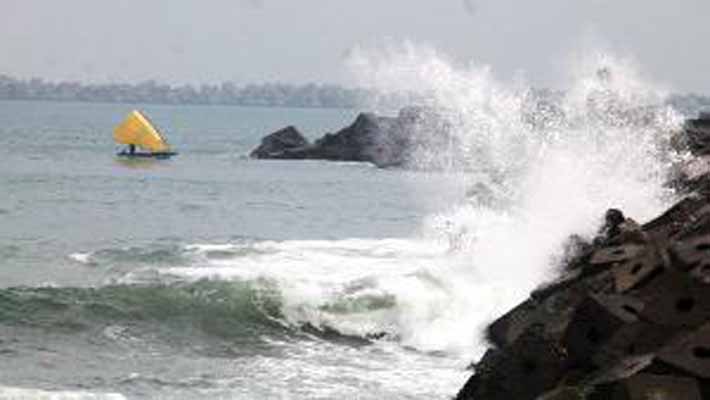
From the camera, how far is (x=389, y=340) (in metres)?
21.5

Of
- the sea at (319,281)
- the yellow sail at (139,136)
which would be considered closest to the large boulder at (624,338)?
the sea at (319,281)

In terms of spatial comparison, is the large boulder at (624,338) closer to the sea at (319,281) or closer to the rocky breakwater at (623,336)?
the rocky breakwater at (623,336)

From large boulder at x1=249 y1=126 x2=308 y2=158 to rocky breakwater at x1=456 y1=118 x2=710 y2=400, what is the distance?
81.2 m

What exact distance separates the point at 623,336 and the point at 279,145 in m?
85.2

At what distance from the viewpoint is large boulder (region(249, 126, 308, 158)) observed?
95062mm

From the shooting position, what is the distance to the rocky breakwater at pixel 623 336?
10.7 meters

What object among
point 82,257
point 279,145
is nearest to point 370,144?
point 279,145

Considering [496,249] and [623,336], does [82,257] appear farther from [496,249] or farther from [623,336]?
[623,336]

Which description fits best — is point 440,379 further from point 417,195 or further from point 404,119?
point 404,119

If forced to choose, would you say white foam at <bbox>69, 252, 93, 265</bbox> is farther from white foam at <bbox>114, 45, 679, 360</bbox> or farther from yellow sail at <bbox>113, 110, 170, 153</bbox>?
yellow sail at <bbox>113, 110, 170, 153</bbox>

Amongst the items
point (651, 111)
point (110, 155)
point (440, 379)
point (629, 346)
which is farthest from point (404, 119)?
point (629, 346)

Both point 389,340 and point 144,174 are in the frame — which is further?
point 144,174

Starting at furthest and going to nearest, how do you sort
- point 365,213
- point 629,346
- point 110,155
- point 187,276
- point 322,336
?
point 110,155, point 365,213, point 187,276, point 322,336, point 629,346

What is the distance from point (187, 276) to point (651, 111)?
11.4 metres
